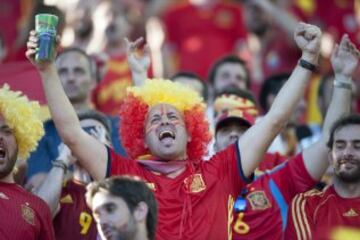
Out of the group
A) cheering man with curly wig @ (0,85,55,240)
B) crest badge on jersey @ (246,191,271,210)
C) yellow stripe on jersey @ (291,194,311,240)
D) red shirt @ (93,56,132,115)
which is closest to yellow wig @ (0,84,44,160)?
cheering man with curly wig @ (0,85,55,240)

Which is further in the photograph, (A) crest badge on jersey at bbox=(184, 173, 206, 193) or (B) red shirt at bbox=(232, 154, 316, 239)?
(B) red shirt at bbox=(232, 154, 316, 239)

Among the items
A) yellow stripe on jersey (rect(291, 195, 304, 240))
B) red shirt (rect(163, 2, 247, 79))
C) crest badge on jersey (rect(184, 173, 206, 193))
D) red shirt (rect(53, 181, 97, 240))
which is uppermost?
red shirt (rect(163, 2, 247, 79))

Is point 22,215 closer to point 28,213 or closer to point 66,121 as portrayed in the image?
point 28,213

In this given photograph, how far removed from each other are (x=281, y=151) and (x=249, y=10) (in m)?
3.09

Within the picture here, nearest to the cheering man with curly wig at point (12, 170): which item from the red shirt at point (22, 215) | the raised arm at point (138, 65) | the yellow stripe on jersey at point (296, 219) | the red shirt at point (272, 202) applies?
the red shirt at point (22, 215)

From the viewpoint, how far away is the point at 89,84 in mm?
12359

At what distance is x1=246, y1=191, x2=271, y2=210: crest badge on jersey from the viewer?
10.6m

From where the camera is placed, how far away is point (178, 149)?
998 centimetres

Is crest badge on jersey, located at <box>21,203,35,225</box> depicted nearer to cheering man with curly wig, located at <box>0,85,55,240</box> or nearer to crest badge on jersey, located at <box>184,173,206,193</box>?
cheering man with curly wig, located at <box>0,85,55,240</box>

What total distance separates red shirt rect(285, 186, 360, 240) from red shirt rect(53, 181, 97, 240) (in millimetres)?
1410

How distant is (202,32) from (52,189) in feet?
18.1

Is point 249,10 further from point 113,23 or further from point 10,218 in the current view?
point 10,218

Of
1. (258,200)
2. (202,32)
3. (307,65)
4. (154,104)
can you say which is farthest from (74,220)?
(202,32)

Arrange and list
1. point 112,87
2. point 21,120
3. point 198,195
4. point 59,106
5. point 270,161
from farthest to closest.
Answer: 1. point 112,87
2. point 270,161
3. point 21,120
4. point 198,195
5. point 59,106
